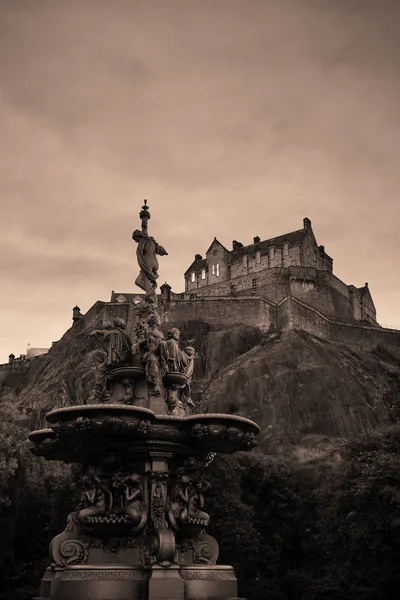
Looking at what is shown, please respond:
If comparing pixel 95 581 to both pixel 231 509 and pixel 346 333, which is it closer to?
pixel 231 509

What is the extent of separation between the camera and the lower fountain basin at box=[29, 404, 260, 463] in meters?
10.4

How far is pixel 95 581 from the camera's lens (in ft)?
33.0

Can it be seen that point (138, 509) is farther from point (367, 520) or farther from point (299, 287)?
point (299, 287)

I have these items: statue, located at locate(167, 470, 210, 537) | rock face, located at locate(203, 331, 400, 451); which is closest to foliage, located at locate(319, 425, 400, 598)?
statue, located at locate(167, 470, 210, 537)

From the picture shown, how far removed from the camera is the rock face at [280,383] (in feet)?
190

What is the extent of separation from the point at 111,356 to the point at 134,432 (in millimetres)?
1751

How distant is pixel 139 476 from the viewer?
1096 cm

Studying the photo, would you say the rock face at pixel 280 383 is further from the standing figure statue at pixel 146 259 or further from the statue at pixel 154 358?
the statue at pixel 154 358

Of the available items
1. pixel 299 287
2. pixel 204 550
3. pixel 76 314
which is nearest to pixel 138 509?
pixel 204 550

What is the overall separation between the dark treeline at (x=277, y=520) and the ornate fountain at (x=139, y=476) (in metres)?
13.3

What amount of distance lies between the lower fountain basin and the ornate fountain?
17 millimetres

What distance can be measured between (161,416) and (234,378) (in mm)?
52763

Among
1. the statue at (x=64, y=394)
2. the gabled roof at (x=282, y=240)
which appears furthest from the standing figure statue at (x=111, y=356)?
the gabled roof at (x=282, y=240)

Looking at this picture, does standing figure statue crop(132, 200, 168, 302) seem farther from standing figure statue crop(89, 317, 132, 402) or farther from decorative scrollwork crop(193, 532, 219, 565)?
decorative scrollwork crop(193, 532, 219, 565)
